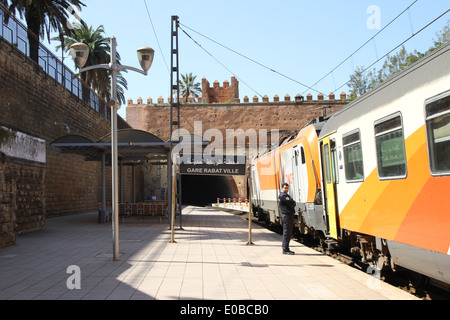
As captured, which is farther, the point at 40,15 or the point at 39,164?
the point at 40,15

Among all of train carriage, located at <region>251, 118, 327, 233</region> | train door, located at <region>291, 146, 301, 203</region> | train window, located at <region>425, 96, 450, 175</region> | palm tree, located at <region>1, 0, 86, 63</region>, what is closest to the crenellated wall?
palm tree, located at <region>1, 0, 86, 63</region>

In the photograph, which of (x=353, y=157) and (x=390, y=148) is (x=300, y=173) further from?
(x=390, y=148)

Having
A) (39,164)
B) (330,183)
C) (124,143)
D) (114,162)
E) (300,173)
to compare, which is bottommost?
(330,183)

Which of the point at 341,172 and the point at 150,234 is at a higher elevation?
the point at 341,172

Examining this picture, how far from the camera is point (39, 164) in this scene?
48.9 ft

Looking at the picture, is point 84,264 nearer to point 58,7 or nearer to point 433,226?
point 433,226

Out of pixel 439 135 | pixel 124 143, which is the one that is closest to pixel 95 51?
pixel 124 143

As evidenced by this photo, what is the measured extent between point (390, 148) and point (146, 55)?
6.18 metres

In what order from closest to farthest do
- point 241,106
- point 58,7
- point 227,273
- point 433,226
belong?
1. point 433,226
2. point 227,273
3. point 58,7
4. point 241,106

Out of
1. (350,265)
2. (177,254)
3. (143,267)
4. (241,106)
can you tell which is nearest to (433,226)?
(350,265)

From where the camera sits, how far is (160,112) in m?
49.2

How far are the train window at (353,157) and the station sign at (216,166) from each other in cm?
565

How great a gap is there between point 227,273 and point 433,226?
4.07m

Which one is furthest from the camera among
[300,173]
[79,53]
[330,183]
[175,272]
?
[300,173]
